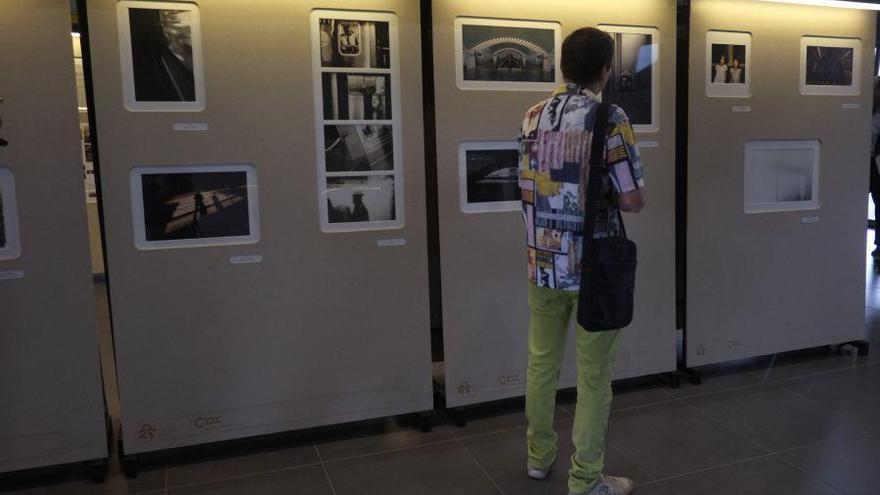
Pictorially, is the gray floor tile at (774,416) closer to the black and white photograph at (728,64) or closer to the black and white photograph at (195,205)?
the black and white photograph at (728,64)

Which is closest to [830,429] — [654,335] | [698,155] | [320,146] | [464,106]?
[654,335]

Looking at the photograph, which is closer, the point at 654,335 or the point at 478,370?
the point at 478,370

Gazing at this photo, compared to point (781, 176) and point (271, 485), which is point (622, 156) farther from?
point (781, 176)

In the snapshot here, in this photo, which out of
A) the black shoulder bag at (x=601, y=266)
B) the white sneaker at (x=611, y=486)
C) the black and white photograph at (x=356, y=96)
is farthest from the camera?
the black and white photograph at (x=356, y=96)

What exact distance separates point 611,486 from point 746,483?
57cm

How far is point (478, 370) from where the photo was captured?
3256 mm

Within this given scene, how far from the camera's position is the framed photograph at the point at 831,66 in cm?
377

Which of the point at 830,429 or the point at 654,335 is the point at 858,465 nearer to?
the point at 830,429

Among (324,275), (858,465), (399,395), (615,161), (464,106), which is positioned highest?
(464,106)

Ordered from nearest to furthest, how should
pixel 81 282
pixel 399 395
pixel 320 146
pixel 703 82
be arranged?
pixel 81 282
pixel 320 146
pixel 399 395
pixel 703 82

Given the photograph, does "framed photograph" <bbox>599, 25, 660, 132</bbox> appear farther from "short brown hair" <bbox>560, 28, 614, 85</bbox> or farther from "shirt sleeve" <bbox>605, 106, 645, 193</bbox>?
"shirt sleeve" <bbox>605, 106, 645, 193</bbox>

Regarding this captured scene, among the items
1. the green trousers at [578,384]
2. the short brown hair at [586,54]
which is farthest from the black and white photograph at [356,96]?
the green trousers at [578,384]

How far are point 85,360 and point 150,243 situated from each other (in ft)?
1.75

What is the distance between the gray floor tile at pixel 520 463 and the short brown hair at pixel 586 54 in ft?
4.99
